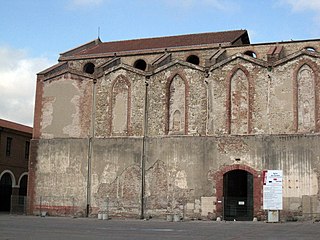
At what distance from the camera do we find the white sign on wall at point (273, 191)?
1131 inches

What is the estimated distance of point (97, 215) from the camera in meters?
33.5

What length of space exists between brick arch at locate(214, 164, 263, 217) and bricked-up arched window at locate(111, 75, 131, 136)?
7159 millimetres

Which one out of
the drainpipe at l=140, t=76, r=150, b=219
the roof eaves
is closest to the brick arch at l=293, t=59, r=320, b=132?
the drainpipe at l=140, t=76, r=150, b=219

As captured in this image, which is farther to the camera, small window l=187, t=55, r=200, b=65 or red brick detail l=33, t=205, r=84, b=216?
small window l=187, t=55, r=200, b=65

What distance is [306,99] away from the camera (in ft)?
99.9

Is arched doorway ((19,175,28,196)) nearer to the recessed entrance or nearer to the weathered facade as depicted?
the weathered facade

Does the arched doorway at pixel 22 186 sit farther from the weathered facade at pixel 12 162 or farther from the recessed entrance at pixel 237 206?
the recessed entrance at pixel 237 206

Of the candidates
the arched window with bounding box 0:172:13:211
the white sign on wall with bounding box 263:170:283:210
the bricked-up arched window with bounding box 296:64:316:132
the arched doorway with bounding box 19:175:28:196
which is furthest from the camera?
the arched doorway with bounding box 19:175:28:196

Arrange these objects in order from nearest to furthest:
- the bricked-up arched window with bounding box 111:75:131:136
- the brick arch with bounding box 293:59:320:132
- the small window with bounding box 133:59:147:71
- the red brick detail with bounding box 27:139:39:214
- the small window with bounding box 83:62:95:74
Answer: the brick arch with bounding box 293:59:320:132
the bricked-up arched window with bounding box 111:75:131:136
the red brick detail with bounding box 27:139:39:214
the small window with bounding box 133:59:147:71
the small window with bounding box 83:62:95:74

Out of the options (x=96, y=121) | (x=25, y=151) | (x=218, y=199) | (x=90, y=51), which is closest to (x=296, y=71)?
(x=218, y=199)

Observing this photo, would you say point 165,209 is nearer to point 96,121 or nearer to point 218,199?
point 218,199

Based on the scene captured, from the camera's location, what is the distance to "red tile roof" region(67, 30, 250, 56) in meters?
40.4

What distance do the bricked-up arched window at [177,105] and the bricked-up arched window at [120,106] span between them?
9.57 feet

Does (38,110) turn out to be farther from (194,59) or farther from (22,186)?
(194,59)
